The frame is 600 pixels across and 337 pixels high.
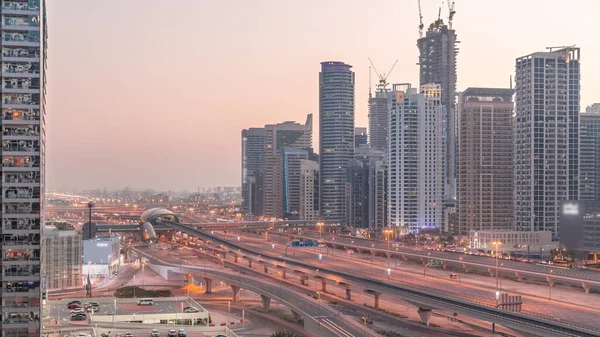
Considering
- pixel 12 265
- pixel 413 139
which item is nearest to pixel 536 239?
pixel 413 139

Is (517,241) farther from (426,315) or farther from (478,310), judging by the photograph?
(478,310)

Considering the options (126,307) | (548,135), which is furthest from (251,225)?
(126,307)

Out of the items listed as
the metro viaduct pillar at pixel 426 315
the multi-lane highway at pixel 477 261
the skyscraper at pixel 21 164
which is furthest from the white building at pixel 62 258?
the multi-lane highway at pixel 477 261

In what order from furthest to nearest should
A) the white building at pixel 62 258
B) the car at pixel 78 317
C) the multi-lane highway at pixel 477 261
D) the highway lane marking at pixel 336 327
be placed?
the white building at pixel 62 258, the multi-lane highway at pixel 477 261, the car at pixel 78 317, the highway lane marking at pixel 336 327

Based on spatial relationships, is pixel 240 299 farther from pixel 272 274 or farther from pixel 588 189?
pixel 588 189

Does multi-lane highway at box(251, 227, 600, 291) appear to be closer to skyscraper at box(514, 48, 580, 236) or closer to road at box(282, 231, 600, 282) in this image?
road at box(282, 231, 600, 282)

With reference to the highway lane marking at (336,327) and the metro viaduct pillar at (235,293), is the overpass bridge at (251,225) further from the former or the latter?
the highway lane marking at (336,327)
